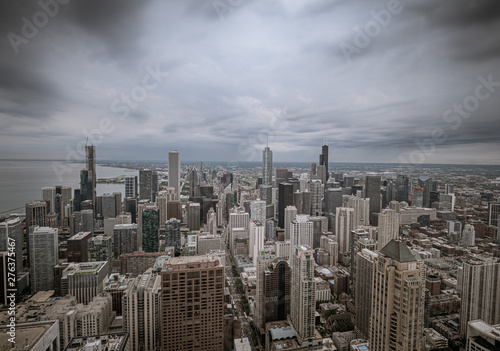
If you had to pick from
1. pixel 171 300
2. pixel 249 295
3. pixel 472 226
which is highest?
pixel 472 226

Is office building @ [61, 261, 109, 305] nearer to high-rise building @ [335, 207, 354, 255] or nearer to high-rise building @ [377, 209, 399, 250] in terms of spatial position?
high-rise building @ [377, 209, 399, 250]

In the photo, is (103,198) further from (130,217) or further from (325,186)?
(325,186)

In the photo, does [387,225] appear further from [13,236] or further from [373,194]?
[13,236]

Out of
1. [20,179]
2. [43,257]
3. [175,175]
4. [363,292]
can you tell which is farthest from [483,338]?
[175,175]

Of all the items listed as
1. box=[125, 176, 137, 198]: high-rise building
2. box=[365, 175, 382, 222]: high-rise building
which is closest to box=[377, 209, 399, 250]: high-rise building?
box=[365, 175, 382, 222]: high-rise building

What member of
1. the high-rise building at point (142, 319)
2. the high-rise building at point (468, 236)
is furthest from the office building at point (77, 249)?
the high-rise building at point (468, 236)

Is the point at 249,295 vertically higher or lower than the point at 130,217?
lower

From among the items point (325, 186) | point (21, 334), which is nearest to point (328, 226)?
point (325, 186)
